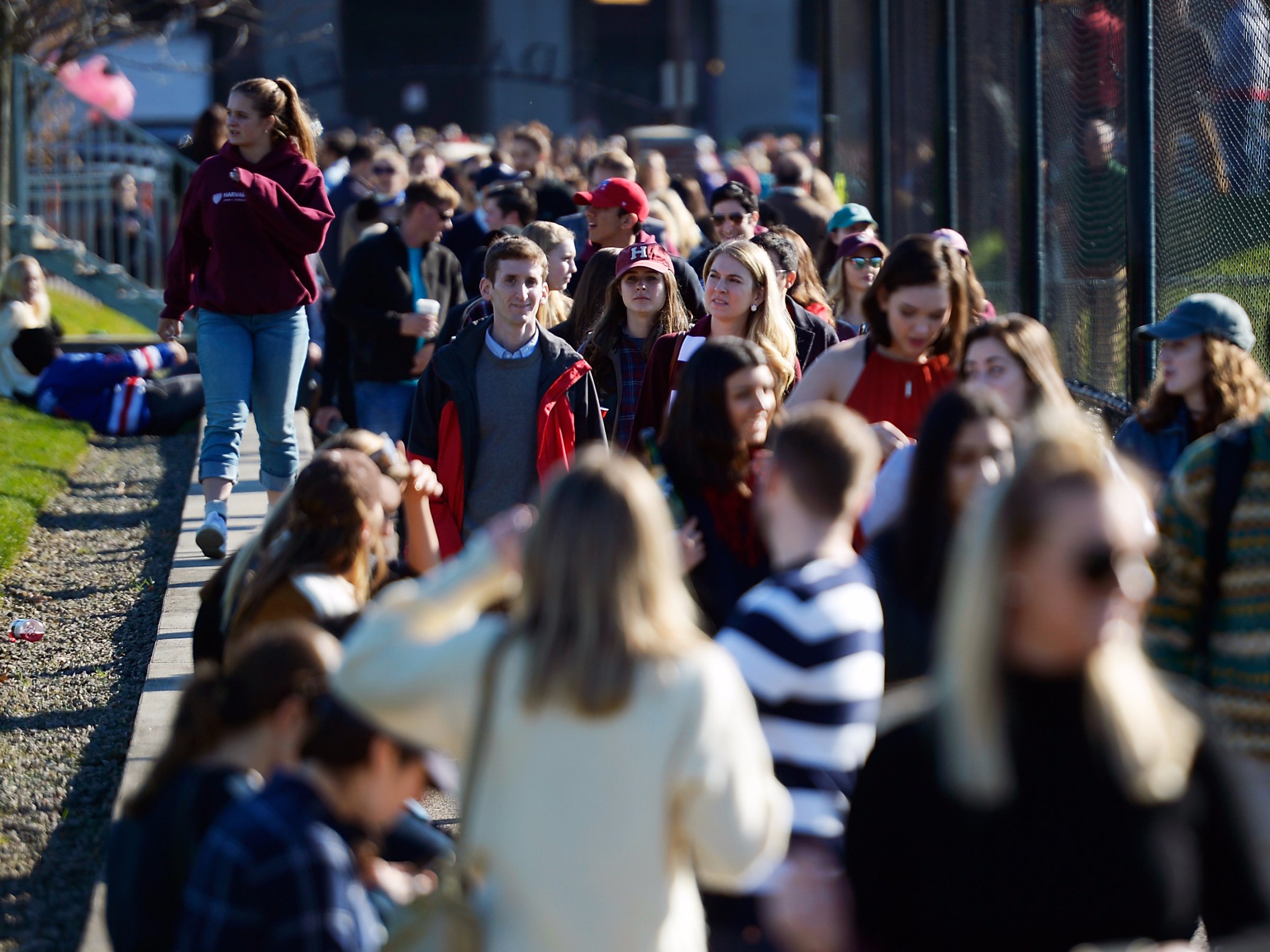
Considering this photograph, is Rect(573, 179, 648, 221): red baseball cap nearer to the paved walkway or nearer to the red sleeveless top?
the paved walkway

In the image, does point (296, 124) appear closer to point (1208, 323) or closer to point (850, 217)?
point (850, 217)

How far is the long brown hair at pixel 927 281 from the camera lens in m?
5.17

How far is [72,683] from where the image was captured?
691 centimetres

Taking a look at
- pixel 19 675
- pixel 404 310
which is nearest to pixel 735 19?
pixel 404 310

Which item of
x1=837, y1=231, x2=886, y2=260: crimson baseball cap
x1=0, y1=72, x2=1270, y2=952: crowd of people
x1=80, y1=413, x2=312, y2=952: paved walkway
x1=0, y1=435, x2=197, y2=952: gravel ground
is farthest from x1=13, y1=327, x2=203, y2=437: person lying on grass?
x1=0, y1=72, x2=1270, y2=952: crowd of people

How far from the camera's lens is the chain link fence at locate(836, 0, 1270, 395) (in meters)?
6.65

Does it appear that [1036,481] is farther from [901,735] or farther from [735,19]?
[735,19]

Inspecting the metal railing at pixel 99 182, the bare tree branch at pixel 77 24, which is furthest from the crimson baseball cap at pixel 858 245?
the bare tree branch at pixel 77 24

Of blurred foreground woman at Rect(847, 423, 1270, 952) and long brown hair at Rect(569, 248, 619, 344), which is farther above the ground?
long brown hair at Rect(569, 248, 619, 344)

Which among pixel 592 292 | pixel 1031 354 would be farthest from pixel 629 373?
pixel 1031 354

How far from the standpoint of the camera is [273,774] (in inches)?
115

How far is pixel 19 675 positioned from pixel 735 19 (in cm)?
3662

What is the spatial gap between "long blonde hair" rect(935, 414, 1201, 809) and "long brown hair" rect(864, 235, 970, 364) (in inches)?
105

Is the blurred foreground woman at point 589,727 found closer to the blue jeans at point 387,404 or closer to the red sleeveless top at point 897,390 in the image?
the red sleeveless top at point 897,390
